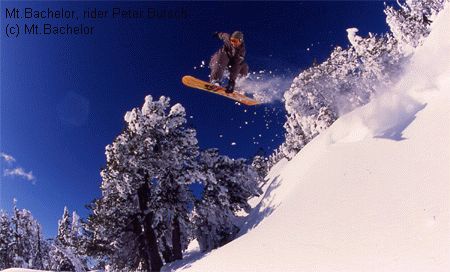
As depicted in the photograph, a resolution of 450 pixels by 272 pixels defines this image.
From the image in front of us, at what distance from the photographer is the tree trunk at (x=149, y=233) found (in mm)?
18703

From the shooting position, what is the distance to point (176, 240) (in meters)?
19.6

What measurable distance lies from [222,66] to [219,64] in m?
0.13

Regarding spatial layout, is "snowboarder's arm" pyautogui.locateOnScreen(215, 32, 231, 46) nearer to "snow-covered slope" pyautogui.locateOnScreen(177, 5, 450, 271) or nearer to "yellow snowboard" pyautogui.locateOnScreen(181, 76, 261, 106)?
"yellow snowboard" pyautogui.locateOnScreen(181, 76, 261, 106)

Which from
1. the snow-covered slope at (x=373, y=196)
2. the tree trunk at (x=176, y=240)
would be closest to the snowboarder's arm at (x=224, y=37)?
the snow-covered slope at (x=373, y=196)

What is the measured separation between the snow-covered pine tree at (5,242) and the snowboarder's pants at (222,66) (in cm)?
3398

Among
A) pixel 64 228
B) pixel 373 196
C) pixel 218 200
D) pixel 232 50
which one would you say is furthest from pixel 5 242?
pixel 373 196

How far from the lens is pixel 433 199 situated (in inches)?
357

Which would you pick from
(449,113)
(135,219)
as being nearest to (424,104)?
(449,113)

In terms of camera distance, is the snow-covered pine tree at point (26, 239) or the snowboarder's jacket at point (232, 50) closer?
the snowboarder's jacket at point (232, 50)

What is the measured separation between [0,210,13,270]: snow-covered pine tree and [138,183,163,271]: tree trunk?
24.3 m

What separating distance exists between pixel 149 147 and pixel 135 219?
168 inches

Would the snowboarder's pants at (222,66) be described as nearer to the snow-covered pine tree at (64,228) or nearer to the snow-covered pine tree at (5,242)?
the snow-covered pine tree at (5,242)

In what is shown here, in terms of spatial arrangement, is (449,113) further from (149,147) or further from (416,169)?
(149,147)

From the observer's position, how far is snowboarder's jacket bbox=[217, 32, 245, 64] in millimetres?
11953
